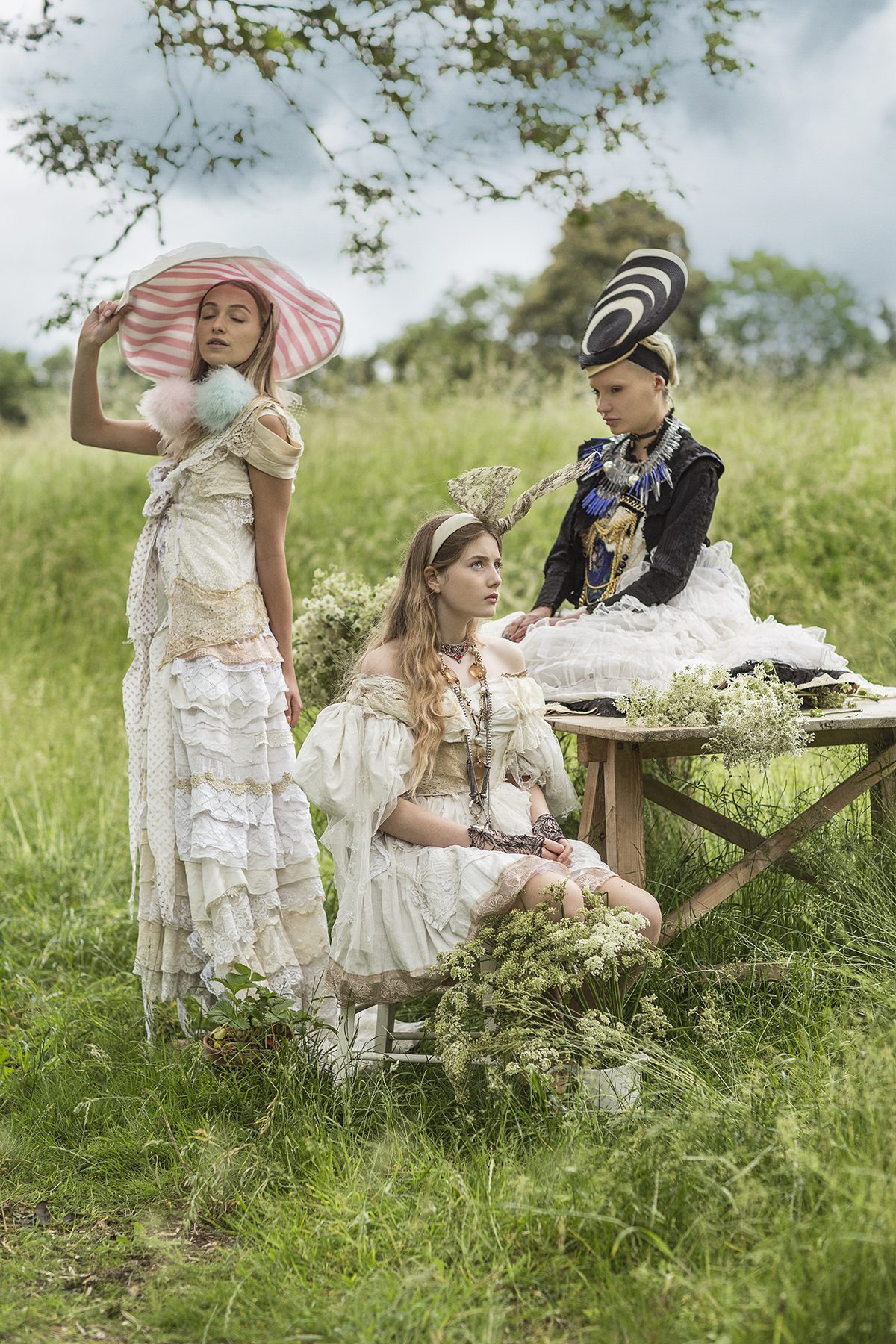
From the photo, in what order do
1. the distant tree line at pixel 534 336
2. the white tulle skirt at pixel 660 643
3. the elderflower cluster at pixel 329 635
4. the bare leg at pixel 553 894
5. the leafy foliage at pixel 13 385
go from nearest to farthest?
1. the bare leg at pixel 553 894
2. the white tulle skirt at pixel 660 643
3. the elderflower cluster at pixel 329 635
4. the distant tree line at pixel 534 336
5. the leafy foliage at pixel 13 385

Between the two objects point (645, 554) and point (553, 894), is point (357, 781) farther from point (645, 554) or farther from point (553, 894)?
point (645, 554)

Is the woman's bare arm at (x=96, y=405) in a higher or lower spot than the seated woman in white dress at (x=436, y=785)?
higher

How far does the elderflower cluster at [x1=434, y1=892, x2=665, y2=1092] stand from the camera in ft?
9.25

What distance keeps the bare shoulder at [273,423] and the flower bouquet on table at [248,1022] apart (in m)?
1.57

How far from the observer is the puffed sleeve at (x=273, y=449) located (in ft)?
11.8

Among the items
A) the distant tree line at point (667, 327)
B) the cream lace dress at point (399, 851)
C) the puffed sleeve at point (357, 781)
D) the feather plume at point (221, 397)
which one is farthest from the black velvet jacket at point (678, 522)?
the distant tree line at point (667, 327)

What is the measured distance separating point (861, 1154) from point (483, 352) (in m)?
25.3

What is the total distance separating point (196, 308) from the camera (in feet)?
12.8

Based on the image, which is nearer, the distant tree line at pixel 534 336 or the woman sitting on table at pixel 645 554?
the woman sitting on table at pixel 645 554

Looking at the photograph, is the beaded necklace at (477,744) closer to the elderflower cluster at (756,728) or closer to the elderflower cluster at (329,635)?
the elderflower cluster at (756,728)

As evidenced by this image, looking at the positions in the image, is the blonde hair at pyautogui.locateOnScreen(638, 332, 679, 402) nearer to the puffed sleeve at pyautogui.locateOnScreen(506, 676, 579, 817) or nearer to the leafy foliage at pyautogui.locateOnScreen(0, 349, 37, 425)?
the puffed sleeve at pyautogui.locateOnScreen(506, 676, 579, 817)

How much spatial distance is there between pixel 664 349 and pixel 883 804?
5.22 ft

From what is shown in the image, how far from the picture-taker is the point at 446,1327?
222 centimetres

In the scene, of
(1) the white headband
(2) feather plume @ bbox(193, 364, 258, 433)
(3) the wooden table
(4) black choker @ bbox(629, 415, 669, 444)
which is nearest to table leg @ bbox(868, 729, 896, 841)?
(3) the wooden table
